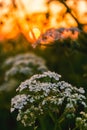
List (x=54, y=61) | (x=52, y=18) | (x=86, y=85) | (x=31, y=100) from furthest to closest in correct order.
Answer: (x=54, y=61)
(x=52, y=18)
(x=86, y=85)
(x=31, y=100)

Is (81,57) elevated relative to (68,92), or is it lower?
lower

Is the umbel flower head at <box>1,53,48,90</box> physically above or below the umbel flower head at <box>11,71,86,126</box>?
below

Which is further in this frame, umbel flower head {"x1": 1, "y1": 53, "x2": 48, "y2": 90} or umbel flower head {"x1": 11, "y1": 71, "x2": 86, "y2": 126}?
umbel flower head {"x1": 1, "y1": 53, "x2": 48, "y2": 90}

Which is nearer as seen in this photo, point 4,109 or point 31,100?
point 31,100

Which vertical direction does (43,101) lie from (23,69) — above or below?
above

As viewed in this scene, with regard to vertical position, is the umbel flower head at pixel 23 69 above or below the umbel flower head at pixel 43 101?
below

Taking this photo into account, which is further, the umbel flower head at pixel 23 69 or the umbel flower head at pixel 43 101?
the umbel flower head at pixel 23 69

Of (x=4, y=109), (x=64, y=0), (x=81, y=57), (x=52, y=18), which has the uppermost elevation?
(x=64, y=0)

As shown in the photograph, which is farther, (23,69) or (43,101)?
(23,69)

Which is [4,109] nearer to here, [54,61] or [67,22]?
[67,22]

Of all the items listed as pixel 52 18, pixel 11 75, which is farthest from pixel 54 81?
pixel 52 18

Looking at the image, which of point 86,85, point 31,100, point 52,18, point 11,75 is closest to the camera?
point 31,100
